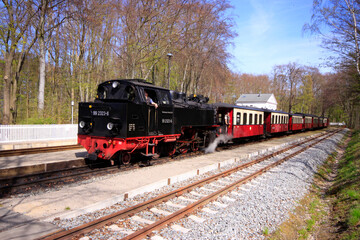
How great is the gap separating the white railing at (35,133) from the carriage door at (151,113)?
29.7 feet

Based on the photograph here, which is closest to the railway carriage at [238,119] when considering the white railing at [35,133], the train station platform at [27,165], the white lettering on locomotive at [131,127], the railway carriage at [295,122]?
the white lettering on locomotive at [131,127]

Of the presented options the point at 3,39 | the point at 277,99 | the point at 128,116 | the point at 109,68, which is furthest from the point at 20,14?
the point at 277,99

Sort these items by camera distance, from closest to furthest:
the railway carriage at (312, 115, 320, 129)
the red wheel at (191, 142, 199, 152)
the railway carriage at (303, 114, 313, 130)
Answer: the red wheel at (191, 142, 199, 152), the railway carriage at (303, 114, 313, 130), the railway carriage at (312, 115, 320, 129)

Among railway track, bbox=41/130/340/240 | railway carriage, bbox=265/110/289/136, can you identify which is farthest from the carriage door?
railway carriage, bbox=265/110/289/136

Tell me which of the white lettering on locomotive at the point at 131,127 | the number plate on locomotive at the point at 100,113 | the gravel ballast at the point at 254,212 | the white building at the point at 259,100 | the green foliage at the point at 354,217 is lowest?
the green foliage at the point at 354,217

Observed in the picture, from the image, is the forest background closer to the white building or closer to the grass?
the grass

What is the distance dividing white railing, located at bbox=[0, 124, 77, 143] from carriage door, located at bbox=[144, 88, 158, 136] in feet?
29.7

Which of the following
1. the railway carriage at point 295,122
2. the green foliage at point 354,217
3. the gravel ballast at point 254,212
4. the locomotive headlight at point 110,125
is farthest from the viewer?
the railway carriage at point 295,122

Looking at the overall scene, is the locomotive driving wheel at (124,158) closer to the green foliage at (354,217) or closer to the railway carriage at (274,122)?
the green foliage at (354,217)

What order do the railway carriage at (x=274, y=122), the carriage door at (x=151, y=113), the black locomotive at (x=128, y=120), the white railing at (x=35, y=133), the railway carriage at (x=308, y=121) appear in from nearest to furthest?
the black locomotive at (x=128, y=120) < the carriage door at (x=151, y=113) < the white railing at (x=35, y=133) < the railway carriage at (x=274, y=122) < the railway carriage at (x=308, y=121)

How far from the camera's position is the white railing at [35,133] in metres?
12.8

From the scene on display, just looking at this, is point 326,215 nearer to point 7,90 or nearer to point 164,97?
point 164,97

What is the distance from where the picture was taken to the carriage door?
8178mm

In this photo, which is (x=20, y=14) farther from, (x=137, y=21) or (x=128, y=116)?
(x=128, y=116)
